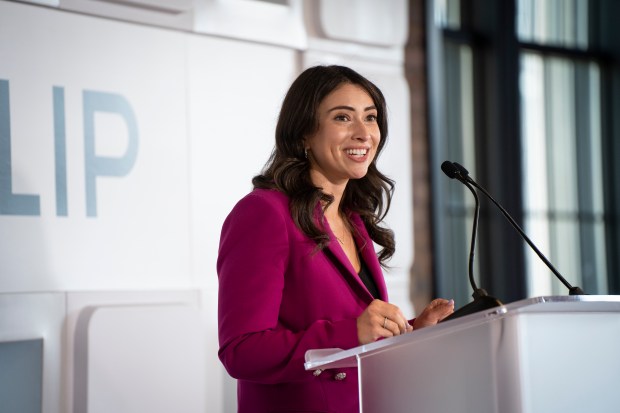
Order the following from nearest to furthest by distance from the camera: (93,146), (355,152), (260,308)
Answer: (260,308) → (355,152) → (93,146)

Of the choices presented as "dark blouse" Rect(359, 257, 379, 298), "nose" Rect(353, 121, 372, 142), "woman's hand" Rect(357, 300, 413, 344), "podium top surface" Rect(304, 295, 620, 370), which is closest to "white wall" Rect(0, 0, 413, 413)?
"dark blouse" Rect(359, 257, 379, 298)

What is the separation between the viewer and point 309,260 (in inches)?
72.1

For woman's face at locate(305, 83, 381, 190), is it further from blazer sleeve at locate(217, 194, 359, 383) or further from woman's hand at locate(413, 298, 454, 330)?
woman's hand at locate(413, 298, 454, 330)

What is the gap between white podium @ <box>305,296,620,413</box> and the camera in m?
1.24

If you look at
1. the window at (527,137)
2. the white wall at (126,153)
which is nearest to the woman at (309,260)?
the white wall at (126,153)

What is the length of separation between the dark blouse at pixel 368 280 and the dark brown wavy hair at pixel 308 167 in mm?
169

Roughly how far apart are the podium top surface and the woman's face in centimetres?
66

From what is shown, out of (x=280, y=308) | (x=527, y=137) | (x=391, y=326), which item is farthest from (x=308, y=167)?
(x=527, y=137)

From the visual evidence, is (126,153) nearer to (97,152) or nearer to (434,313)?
(97,152)

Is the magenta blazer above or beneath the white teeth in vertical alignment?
beneath

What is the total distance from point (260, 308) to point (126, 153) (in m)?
1.34

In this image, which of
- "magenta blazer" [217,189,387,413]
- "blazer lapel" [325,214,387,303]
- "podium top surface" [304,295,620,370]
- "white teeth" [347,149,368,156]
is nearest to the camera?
"podium top surface" [304,295,620,370]

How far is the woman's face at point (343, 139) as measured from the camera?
79.4 inches

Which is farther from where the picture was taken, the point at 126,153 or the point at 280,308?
the point at 126,153
